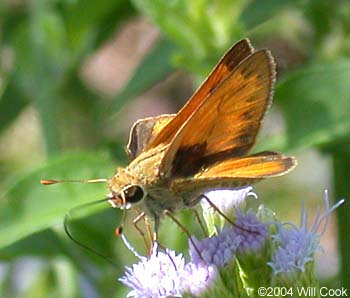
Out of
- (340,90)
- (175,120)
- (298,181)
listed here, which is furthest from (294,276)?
(298,181)

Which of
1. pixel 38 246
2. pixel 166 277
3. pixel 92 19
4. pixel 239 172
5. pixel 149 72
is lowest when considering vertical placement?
pixel 166 277

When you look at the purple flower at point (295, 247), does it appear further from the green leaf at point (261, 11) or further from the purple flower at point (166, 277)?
the green leaf at point (261, 11)

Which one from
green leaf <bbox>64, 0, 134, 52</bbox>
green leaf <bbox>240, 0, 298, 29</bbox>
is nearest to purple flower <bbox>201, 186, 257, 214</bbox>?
green leaf <bbox>240, 0, 298, 29</bbox>

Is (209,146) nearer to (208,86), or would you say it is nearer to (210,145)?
(210,145)

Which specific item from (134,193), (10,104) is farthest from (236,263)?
(10,104)

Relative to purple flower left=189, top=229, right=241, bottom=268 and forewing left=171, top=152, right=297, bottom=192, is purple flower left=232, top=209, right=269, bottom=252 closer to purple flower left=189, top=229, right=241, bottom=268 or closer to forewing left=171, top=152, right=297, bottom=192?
purple flower left=189, top=229, right=241, bottom=268

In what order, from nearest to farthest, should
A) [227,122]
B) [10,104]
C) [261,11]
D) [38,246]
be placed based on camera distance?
[227,122] < [38,246] < [261,11] < [10,104]
